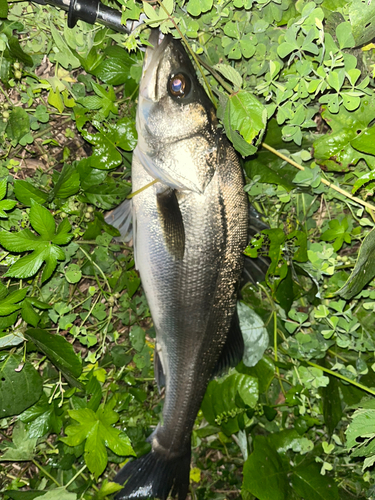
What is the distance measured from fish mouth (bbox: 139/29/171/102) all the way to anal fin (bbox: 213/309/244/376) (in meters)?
1.26

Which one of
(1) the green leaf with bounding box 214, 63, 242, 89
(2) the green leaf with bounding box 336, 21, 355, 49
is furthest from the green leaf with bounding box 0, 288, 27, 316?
(2) the green leaf with bounding box 336, 21, 355, 49

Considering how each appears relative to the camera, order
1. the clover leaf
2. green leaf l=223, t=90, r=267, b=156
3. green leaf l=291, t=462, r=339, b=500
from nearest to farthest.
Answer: green leaf l=223, t=90, r=267, b=156 → the clover leaf → green leaf l=291, t=462, r=339, b=500

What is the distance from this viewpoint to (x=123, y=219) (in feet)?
6.59

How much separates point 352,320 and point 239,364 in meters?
0.71

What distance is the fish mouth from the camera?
1.62 meters

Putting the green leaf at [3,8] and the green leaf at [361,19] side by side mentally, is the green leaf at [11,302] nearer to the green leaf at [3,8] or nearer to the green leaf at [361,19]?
the green leaf at [3,8]

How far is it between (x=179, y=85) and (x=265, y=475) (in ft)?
6.91

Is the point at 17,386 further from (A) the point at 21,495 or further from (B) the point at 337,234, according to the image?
(B) the point at 337,234

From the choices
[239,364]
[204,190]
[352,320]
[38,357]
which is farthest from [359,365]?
[38,357]

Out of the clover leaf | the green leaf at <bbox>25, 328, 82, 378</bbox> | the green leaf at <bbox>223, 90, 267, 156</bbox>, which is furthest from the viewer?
the green leaf at <bbox>25, 328, 82, 378</bbox>

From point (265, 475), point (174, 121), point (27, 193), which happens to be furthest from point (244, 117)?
point (265, 475)

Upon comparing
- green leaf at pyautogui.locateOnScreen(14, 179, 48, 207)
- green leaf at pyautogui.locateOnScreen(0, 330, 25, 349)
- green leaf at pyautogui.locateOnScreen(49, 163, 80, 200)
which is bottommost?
green leaf at pyautogui.locateOnScreen(0, 330, 25, 349)

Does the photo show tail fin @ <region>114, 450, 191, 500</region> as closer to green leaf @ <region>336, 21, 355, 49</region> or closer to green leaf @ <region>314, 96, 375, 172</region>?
green leaf @ <region>314, 96, 375, 172</region>

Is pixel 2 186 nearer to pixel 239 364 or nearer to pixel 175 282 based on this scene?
pixel 175 282
